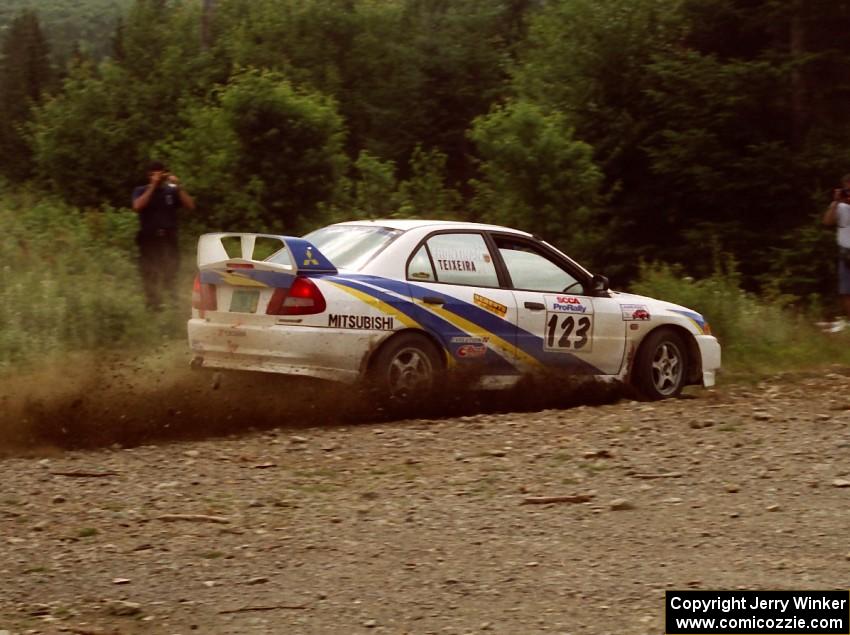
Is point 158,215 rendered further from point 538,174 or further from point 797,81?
point 797,81

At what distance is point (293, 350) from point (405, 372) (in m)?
0.91

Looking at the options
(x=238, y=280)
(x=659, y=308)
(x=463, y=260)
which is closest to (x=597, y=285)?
(x=659, y=308)

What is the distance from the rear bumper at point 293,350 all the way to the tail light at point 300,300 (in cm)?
11

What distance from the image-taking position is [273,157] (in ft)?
69.8

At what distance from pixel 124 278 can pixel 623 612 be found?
495 inches

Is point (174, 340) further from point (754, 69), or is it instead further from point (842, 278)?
point (754, 69)

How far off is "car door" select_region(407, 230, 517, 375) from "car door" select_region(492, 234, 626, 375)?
0.14 meters

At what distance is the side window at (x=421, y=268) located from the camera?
32.6ft

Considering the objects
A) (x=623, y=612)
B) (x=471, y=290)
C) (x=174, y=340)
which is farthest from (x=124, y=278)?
(x=623, y=612)

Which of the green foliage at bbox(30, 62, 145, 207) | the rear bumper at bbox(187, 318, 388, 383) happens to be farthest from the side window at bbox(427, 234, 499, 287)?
the green foliage at bbox(30, 62, 145, 207)

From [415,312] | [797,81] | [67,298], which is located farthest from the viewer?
[797,81]

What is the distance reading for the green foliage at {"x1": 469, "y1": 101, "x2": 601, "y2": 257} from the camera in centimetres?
2236

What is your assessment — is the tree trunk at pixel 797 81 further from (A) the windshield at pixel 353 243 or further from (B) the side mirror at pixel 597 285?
(A) the windshield at pixel 353 243

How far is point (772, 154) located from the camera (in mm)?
22688
